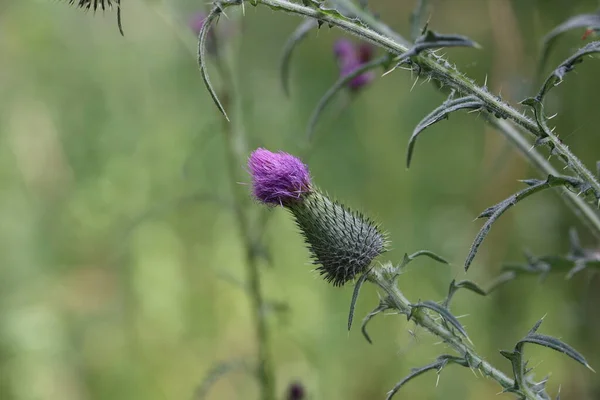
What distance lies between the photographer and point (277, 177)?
132 centimetres

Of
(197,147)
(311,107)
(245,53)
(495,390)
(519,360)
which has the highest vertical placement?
(245,53)

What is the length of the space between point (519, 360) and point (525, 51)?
2.57m

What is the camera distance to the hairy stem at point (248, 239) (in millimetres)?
1808

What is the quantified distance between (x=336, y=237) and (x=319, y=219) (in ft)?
0.22

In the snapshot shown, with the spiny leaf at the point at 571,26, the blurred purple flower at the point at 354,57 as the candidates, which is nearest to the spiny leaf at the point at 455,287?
the spiny leaf at the point at 571,26

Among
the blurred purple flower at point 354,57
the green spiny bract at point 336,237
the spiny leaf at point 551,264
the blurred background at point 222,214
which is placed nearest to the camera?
the green spiny bract at point 336,237

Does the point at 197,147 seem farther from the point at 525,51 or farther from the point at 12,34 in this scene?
the point at 12,34

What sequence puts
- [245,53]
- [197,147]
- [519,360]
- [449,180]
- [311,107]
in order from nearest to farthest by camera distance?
[519,360] → [197,147] → [449,180] → [311,107] → [245,53]

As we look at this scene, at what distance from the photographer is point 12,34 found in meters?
4.34

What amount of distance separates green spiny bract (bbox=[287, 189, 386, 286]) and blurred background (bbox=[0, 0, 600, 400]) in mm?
1052

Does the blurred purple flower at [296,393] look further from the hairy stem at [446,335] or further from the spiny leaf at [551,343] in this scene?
the spiny leaf at [551,343]

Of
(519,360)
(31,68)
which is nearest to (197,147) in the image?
(519,360)

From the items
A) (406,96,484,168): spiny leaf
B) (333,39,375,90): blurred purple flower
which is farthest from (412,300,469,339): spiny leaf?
(333,39,375,90): blurred purple flower

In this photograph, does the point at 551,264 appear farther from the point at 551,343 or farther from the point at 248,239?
the point at 248,239
